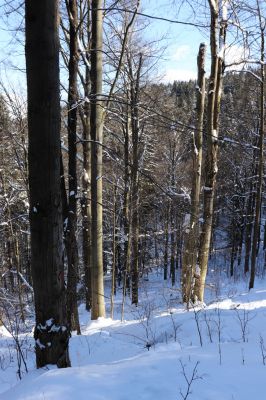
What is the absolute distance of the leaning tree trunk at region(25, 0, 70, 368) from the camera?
9.14 feet

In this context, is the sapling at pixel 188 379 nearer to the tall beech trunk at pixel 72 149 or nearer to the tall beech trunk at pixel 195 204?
the tall beech trunk at pixel 72 149

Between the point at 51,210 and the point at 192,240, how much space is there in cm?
773

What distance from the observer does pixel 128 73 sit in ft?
50.6

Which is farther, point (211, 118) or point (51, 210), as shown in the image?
point (211, 118)

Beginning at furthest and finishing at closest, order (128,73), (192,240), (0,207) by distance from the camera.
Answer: (0,207)
(128,73)
(192,240)

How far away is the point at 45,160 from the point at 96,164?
5.62 m

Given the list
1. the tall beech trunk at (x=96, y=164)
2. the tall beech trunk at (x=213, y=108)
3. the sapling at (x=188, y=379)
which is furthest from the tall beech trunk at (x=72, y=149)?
the sapling at (x=188, y=379)

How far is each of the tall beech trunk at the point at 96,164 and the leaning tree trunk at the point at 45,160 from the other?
14.2 ft

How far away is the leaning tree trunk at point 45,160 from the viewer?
9.14ft

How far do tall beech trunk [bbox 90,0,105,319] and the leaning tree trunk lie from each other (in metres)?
4.34

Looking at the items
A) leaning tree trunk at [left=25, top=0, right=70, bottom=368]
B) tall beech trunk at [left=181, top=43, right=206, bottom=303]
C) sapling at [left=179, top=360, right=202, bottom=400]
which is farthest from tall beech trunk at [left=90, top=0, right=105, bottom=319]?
sapling at [left=179, top=360, right=202, bottom=400]

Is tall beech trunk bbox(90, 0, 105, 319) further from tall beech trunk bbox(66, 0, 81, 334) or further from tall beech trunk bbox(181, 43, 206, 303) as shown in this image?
tall beech trunk bbox(181, 43, 206, 303)

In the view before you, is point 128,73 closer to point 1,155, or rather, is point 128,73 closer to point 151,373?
point 1,155

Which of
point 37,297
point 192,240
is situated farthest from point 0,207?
point 37,297
